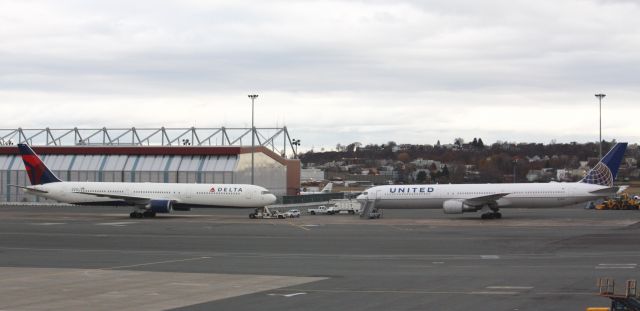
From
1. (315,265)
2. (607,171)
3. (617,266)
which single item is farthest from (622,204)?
(315,265)

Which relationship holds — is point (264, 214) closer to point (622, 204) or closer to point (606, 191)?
point (606, 191)

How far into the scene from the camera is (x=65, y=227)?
193 feet

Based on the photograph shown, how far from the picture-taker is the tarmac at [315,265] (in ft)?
78.5

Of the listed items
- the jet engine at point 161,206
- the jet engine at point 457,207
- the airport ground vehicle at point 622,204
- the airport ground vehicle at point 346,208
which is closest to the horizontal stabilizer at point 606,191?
the jet engine at point 457,207

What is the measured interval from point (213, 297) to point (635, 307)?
12435mm

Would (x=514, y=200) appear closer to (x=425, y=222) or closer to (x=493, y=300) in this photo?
(x=425, y=222)

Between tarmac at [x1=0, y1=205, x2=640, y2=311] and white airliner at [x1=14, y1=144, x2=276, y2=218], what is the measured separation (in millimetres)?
12369

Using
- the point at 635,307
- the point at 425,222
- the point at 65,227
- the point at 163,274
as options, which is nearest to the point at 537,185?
the point at 425,222

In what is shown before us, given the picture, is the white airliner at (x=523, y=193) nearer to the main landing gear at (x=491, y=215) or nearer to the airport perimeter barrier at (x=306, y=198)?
the main landing gear at (x=491, y=215)

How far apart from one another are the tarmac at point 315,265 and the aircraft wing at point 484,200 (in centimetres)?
833

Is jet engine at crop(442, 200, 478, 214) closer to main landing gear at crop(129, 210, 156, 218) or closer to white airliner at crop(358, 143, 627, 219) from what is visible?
white airliner at crop(358, 143, 627, 219)

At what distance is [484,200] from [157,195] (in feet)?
98.5

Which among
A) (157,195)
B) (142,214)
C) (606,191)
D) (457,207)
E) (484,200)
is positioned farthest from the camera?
(157,195)

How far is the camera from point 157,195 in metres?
74.5
